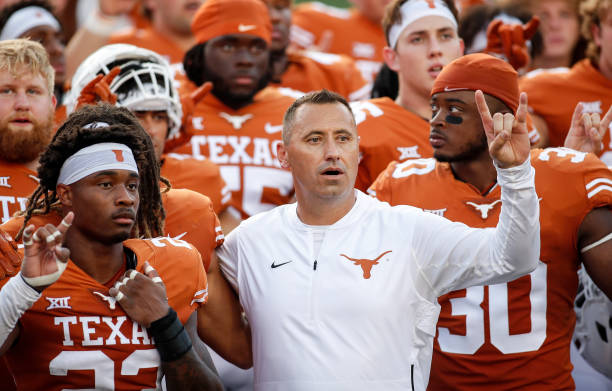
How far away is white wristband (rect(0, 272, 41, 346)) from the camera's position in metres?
3.00

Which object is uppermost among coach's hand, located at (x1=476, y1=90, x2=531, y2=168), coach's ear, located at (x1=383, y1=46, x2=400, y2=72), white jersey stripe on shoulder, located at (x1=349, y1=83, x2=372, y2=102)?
coach's hand, located at (x1=476, y1=90, x2=531, y2=168)

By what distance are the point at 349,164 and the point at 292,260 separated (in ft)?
1.36

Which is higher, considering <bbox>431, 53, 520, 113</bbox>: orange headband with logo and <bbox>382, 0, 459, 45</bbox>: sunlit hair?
<bbox>431, 53, 520, 113</bbox>: orange headband with logo

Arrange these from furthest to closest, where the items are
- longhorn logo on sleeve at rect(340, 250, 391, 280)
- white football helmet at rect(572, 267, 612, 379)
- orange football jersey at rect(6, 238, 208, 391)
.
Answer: white football helmet at rect(572, 267, 612, 379)
longhorn logo on sleeve at rect(340, 250, 391, 280)
orange football jersey at rect(6, 238, 208, 391)

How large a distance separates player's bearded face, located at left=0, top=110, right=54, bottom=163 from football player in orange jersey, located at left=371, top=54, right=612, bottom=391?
5.42ft

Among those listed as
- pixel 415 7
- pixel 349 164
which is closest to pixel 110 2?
pixel 415 7

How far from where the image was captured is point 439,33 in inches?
213

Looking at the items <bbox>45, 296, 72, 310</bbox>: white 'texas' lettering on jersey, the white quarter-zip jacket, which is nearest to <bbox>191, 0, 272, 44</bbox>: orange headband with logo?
the white quarter-zip jacket

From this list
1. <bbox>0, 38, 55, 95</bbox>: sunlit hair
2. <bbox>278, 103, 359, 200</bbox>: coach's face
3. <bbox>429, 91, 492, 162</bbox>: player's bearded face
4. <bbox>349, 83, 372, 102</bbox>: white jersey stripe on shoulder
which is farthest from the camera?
<bbox>349, 83, 372, 102</bbox>: white jersey stripe on shoulder

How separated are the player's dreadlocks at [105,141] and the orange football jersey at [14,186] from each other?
360mm

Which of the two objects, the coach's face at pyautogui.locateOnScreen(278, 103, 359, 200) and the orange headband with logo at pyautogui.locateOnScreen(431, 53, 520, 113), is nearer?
the coach's face at pyautogui.locateOnScreen(278, 103, 359, 200)

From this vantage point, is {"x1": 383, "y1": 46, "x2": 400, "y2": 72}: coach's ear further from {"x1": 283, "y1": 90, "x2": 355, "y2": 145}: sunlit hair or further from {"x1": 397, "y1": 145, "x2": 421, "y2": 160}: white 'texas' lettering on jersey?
{"x1": 283, "y1": 90, "x2": 355, "y2": 145}: sunlit hair

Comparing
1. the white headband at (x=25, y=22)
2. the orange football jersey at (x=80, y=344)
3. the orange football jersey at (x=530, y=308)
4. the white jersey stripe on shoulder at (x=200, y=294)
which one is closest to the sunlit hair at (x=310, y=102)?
the white jersey stripe on shoulder at (x=200, y=294)

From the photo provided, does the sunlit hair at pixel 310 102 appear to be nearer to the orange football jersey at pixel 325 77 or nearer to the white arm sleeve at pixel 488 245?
the white arm sleeve at pixel 488 245
